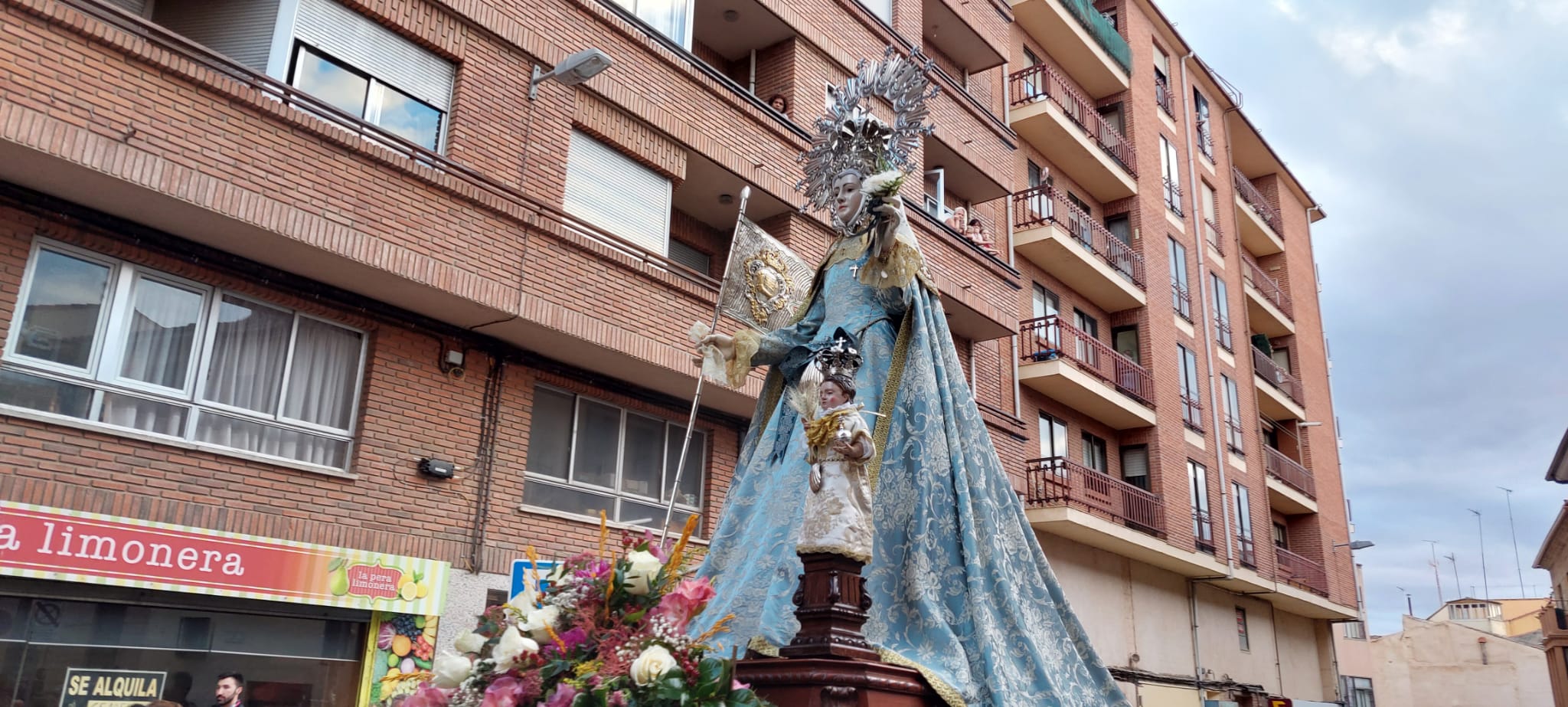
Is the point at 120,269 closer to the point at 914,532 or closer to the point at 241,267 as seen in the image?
the point at 241,267

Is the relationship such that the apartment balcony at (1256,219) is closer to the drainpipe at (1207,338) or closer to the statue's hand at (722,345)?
the drainpipe at (1207,338)

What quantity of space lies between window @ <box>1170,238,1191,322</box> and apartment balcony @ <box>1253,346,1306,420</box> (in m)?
4.03

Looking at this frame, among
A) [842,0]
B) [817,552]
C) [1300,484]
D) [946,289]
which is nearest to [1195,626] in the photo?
A: [1300,484]

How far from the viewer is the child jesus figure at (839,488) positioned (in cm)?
458

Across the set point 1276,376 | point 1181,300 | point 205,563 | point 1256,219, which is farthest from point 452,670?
point 1256,219

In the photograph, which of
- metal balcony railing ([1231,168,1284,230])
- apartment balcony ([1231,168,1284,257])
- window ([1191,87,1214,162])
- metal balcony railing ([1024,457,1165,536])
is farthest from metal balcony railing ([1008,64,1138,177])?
metal balcony railing ([1231,168,1284,230])

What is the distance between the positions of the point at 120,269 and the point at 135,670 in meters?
3.23

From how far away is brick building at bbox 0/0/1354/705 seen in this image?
911 cm

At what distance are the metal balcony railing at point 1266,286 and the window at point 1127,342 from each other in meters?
7.70

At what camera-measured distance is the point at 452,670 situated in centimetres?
447

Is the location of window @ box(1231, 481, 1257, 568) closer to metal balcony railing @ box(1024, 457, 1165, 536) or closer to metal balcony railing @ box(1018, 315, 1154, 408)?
metal balcony railing @ box(1024, 457, 1165, 536)

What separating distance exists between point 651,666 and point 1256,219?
3377 cm

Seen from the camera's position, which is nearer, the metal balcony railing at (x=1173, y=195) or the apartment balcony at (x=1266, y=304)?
the metal balcony railing at (x=1173, y=195)

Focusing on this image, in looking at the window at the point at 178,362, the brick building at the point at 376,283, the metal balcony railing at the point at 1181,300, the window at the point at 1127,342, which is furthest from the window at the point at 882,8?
the metal balcony railing at the point at 1181,300
